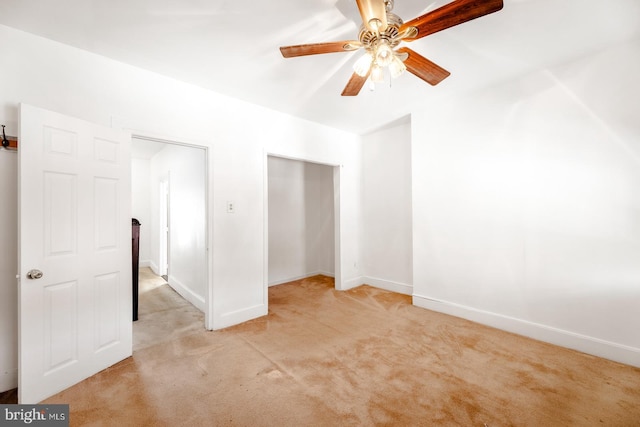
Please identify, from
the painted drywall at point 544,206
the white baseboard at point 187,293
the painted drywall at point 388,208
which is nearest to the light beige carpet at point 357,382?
the painted drywall at point 544,206

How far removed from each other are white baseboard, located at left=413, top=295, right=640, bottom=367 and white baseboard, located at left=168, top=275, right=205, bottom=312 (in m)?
2.99

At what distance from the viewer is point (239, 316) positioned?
3.06 m

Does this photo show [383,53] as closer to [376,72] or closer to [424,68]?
[376,72]

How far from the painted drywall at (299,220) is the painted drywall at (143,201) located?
3.50m

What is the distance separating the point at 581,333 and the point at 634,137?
5.82 feet

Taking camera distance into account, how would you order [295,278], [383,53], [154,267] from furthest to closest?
1. [154,267]
2. [295,278]
3. [383,53]

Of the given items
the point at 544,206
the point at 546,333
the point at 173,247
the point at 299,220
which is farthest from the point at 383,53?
the point at 173,247

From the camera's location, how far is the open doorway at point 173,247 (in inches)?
119

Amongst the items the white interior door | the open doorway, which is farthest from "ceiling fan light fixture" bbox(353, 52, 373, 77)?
the white interior door

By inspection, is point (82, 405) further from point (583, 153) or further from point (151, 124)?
point (583, 153)

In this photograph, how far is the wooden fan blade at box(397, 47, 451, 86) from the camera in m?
1.82

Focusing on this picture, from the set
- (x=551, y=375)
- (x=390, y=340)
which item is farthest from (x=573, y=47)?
(x=390, y=340)

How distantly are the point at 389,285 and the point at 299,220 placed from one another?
6.92 feet

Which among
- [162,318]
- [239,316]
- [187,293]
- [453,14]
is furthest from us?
[187,293]
